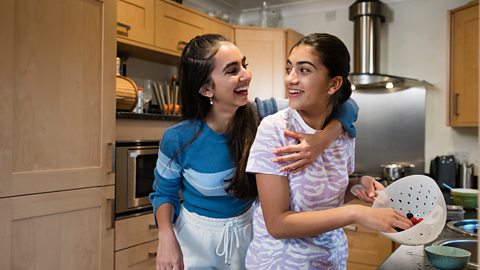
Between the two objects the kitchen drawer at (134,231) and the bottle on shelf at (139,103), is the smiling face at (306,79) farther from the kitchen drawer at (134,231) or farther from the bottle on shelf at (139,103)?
the bottle on shelf at (139,103)

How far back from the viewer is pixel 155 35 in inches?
102

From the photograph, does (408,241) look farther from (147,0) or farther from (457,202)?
(147,0)

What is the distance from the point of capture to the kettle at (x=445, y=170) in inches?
115

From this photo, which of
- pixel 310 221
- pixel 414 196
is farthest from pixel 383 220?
pixel 414 196

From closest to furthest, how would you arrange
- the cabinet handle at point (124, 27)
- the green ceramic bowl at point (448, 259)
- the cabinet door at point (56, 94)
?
the green ceramic bowl at point (448, 259) → the cabinet door at point (56, 94) → the cabinet handle at point (124, 27)

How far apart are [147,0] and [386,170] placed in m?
2.20

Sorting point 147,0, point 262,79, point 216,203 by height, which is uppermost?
point 147,0

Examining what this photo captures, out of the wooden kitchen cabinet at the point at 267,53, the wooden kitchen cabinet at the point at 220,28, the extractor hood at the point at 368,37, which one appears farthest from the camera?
the wooden kitchen cabinet at the point at 267,53

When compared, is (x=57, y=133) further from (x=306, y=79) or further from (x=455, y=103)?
(x=455, y=103)

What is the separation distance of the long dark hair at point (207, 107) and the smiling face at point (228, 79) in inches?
0.7

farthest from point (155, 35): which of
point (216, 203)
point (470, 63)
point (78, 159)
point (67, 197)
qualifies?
point (470, 63)

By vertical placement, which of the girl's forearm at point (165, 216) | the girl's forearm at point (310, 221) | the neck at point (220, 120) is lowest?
the girl's forearm at point (165, 216)

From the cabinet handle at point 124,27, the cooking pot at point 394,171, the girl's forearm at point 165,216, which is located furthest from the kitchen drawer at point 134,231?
the cooking pot at point 394,171

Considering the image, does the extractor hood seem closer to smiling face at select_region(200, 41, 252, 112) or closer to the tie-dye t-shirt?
smiling face at select_region(200, 41, 252, 112)
